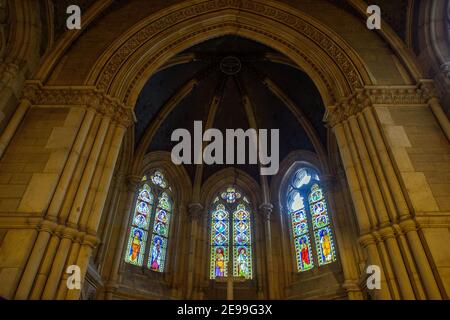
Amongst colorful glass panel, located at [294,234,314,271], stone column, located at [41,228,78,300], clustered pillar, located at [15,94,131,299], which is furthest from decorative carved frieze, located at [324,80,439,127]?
stone column, located at [41,228,78,300]

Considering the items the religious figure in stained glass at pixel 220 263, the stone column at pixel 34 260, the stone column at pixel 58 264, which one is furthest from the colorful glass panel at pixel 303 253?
the stone column at pixel 34 260

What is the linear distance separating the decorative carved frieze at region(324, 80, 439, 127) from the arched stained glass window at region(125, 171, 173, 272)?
7.24 m

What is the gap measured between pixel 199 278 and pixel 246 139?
19.3 ft

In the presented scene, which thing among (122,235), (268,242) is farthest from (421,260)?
(122,235)

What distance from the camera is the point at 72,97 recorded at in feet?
25.6

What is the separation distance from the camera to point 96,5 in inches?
364

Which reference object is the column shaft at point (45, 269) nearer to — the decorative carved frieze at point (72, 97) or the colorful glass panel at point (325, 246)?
the decorative carved frieze at point (72, 97)

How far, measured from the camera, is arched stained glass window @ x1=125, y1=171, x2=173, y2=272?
11227 millimetres

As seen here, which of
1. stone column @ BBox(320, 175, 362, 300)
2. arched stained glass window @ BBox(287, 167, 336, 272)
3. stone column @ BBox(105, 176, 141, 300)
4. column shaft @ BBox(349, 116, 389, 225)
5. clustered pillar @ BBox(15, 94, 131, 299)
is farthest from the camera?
arched stained glass window @ BBox(287, 167, 336, 272)

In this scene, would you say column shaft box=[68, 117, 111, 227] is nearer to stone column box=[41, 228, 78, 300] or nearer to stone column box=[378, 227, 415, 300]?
stone column box=[41, 228, 78, 300]

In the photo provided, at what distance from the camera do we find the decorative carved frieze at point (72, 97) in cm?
769

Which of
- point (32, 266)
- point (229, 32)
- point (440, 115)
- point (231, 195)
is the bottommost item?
point (32, 266)

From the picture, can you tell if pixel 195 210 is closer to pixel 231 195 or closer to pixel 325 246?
pixel 231 195

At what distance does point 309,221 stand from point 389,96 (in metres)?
5.68
